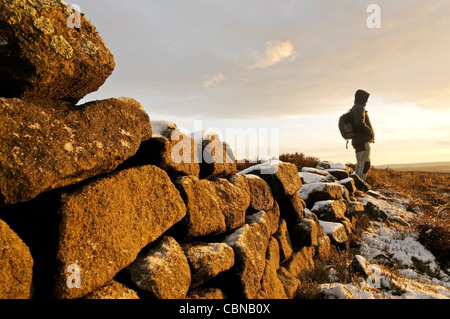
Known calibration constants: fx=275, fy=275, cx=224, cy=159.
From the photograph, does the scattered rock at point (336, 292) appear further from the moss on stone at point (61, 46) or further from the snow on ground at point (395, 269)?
the moss on stone at point (61, 46)

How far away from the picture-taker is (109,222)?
1.92 meters

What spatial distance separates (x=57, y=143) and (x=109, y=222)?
0.63 meters

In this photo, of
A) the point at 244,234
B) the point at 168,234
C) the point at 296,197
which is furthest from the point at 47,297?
the point at 296,197

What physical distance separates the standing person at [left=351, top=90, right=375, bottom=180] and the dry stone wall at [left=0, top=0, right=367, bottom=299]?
8834mm

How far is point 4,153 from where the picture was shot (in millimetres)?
1497

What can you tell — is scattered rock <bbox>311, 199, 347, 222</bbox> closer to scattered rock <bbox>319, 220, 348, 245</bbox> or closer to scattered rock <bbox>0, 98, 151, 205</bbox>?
scattered rock <bbox>319, 220, 348, 245</bbox>

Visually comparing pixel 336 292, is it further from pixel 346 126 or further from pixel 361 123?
pixel 346 126

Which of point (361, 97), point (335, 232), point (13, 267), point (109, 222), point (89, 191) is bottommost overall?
point (335, 232)

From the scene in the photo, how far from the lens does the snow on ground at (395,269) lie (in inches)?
157

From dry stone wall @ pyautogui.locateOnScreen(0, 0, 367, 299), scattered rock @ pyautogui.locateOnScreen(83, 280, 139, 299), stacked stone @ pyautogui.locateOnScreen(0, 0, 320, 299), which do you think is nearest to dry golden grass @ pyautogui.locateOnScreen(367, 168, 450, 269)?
dry stone wall @ pyautogui.locateOnScreen(0, 0, 367, 299)

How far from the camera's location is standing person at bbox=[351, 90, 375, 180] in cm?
1021

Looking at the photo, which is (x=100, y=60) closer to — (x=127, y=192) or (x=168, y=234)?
(x=127, y=192)

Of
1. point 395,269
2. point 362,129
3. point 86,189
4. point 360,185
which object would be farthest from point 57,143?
point 360,185

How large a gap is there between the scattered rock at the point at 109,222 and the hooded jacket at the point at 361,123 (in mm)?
9663
